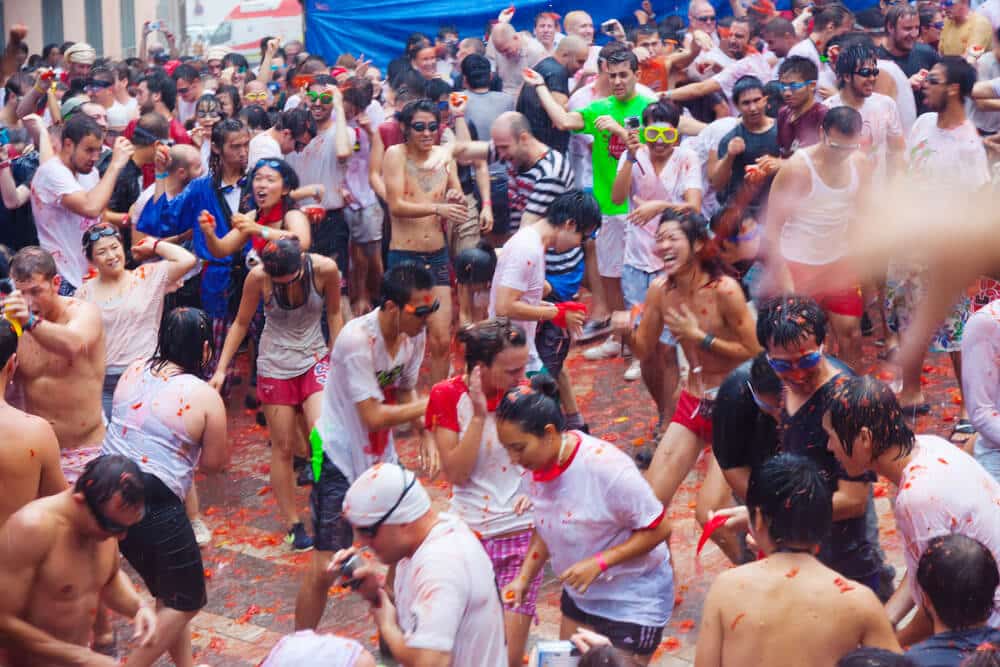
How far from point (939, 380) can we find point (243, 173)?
17.0 feet

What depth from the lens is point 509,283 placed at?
23.0 feet

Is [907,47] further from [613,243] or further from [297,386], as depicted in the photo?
[297,386]

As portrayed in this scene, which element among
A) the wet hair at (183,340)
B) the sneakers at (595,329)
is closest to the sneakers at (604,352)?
the sneakers at (595,329)

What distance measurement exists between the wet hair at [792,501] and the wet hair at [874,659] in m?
0.54

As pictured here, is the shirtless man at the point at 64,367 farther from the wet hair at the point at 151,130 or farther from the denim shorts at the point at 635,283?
the denim shorts at the point at 635,283


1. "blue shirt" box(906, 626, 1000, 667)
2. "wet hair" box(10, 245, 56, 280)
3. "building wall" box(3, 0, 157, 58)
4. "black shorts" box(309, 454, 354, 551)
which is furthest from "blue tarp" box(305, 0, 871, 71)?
"building wall" box(3, 0, 157, 58)

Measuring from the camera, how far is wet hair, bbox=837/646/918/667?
3.08 m

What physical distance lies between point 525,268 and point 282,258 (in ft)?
4.40

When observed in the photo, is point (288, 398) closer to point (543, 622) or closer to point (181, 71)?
point (543, 622)

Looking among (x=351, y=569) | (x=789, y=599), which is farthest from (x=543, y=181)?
(x=789, y=599)

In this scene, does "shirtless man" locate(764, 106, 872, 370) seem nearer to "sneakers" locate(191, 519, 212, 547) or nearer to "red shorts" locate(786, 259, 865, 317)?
"red shorts" locate(786, 259, 865, 317)

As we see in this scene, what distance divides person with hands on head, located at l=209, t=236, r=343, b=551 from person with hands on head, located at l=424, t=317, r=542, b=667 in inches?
69.8

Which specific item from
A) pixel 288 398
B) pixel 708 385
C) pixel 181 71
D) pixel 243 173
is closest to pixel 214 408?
pixel 288 398

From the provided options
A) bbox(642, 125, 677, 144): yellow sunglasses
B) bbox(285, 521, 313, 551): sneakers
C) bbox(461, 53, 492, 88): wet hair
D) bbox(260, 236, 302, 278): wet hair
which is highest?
bbox(642, 125, 677, 144): yellow sunglasses
